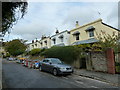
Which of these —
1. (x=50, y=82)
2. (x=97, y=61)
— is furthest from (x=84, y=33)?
(x=50, y=82)

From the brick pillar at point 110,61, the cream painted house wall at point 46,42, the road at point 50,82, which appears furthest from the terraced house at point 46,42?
the road at point 50,82

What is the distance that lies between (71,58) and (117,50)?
6.29 metres

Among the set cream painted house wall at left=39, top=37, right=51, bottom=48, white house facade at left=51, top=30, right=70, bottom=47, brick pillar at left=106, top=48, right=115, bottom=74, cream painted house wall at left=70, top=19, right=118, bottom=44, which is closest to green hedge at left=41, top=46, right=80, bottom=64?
brick pillar at left=106, top=48, right=115, bottom=74

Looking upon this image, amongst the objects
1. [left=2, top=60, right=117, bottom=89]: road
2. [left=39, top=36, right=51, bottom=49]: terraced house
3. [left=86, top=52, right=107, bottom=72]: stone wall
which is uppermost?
[left=39, top=36, right=51, bottom=49]: terraced house

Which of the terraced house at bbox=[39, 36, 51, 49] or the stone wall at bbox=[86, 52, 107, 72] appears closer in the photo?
the stone wall at bbox=[86, 52, 107, 72]

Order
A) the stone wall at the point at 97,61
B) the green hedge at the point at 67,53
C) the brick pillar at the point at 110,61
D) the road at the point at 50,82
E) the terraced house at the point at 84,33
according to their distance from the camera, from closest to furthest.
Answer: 1. the road at the point at 50,82
2. the brick pillar at the point at 110,61
3. the stone wall at the point at 97,61
4. the green hedge at the point at 67,53
5. the terraced house at the point at 84,33

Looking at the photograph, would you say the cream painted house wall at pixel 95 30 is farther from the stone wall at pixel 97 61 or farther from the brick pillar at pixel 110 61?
the brick pillar at pixel 110 61

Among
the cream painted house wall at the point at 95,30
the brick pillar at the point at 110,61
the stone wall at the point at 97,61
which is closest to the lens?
the brick pillar at the point at 110,61

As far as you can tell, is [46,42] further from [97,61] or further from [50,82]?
[50,82]

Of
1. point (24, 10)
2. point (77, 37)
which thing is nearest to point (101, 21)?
point (77, 37)

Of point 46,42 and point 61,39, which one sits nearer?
point 61,39

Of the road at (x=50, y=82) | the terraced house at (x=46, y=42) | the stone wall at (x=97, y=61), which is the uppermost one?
the terraced house at (x=46, y=42)

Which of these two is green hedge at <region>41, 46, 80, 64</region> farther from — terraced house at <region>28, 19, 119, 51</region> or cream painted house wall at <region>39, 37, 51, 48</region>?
cream painted house wall at <region>39, 37, 51, 48</region>

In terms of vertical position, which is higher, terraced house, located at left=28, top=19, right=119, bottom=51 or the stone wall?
terraced house, located at left=28, top=19, right=119, bottom=51
